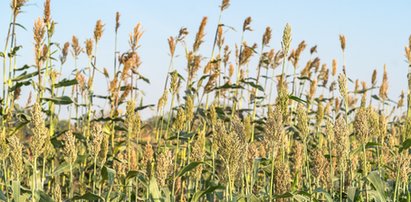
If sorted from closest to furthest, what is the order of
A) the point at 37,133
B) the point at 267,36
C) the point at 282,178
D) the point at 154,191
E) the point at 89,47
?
the point at 37,133 < the point at 282,178 < the point at 154,191 < the point at 89,47 < the point at 267,36

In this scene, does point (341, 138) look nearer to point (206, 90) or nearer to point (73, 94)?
point (206, 90)

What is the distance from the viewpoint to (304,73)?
6055mm

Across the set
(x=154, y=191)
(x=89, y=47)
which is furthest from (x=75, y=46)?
(x=154, y=191)

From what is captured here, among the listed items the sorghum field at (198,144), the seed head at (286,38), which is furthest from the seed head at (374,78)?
the seed head at (286,38)

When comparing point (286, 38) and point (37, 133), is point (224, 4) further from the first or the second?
point (37, 133)

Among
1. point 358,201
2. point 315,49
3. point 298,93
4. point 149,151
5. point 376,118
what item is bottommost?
point 358,201

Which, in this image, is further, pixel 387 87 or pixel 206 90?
pixel 387 87

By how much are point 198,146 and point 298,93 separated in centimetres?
364

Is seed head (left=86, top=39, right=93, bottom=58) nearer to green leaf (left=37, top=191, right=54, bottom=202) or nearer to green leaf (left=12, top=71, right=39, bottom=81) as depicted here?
green leaf (left=12, top=71, right=39, bottom=81)

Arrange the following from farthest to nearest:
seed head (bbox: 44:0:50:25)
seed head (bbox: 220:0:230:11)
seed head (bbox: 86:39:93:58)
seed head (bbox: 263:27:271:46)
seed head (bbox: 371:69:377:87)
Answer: seed head (bbox: 371:69:377:87)
seed head (bbox: 220:0:230:11)
seed head (bbox: 263:27:271:46)
seed head (bbox: 86:39:93:58)
seed head (bbox: 44:0:50:25)

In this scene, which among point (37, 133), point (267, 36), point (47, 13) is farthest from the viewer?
point (267, 36)

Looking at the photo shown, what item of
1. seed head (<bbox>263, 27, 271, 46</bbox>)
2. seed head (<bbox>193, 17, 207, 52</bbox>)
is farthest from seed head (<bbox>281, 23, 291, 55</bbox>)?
seed head (<bbox>263, 27, 271, 46</bbox>)

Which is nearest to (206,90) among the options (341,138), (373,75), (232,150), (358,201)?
(358,201)

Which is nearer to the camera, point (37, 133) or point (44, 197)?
point (37, 133)
